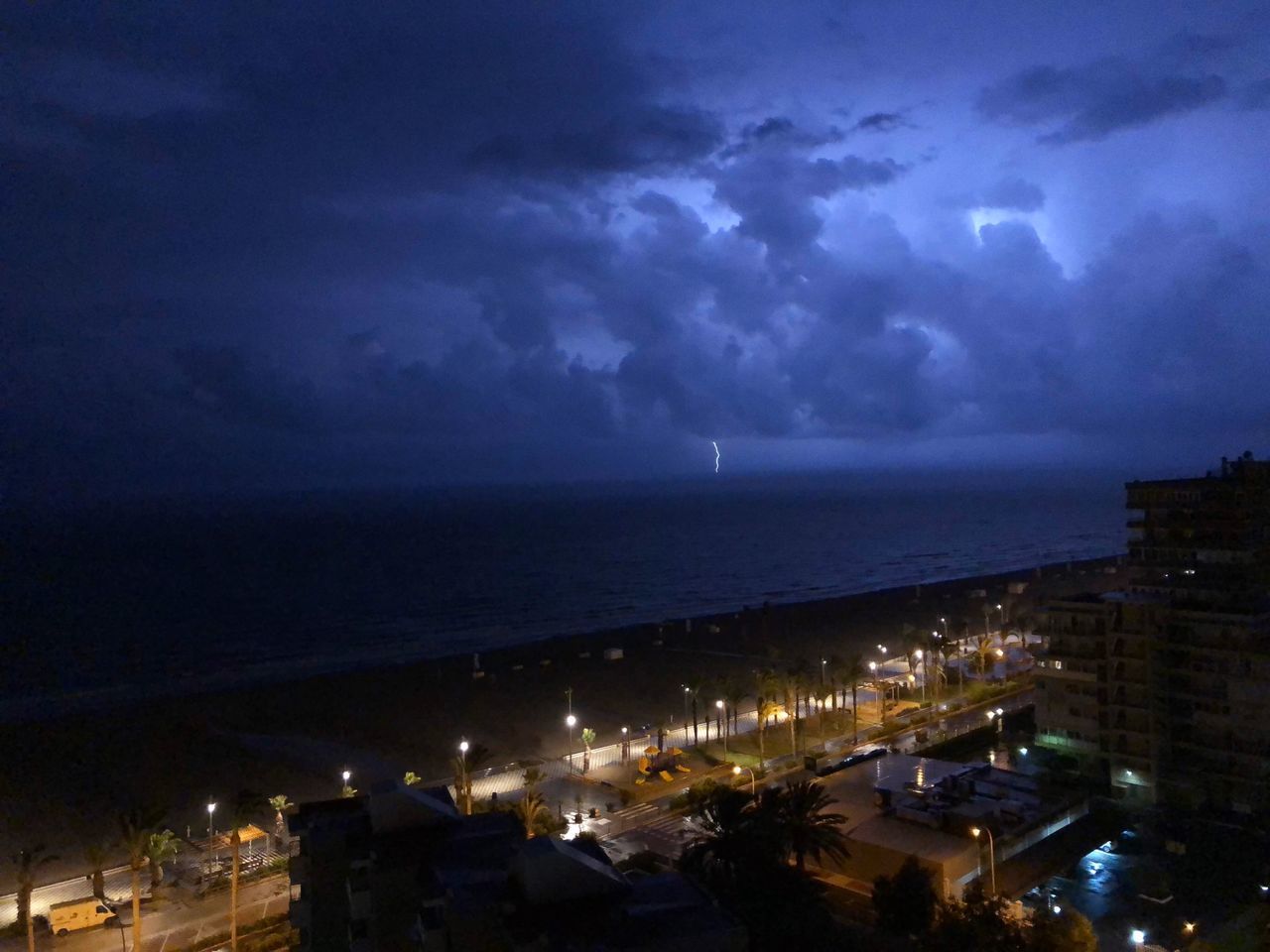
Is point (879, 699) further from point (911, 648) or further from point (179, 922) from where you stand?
point (179, 922)

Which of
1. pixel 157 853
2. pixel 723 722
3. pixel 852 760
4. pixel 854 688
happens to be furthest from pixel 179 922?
pixel 854 688

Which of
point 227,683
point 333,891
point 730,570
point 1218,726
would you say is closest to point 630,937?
point 333,891

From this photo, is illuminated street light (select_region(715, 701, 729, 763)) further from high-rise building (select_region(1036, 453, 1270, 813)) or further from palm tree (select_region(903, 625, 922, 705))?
palm tree (select_region(903, 625, 922, 705))

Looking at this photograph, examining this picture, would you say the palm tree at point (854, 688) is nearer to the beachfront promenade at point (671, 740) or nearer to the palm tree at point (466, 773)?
the beachfront promenade at point (671, 740)

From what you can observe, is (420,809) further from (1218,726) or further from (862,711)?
(862,711)

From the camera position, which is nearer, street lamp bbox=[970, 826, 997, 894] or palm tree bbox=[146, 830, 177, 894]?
street lamp bbox=[970, 826, 997, 894]

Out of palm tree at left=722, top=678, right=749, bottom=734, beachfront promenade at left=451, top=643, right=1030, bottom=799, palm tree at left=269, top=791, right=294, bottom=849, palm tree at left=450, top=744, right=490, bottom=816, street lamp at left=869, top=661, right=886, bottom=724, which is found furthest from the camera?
street lamp at left=869, top=661, right=886, bottom=724

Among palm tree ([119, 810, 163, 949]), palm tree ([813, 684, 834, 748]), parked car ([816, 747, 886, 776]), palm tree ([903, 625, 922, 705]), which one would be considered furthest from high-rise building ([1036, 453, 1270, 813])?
palm tree ([119, 810, 163, 949])
